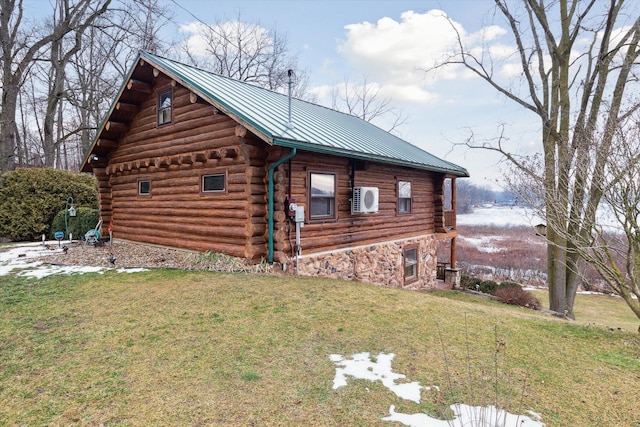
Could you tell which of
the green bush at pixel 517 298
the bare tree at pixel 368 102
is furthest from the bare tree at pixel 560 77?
the bare tree at pixel 368 102

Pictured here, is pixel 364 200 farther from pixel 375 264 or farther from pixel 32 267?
pixel 32 267

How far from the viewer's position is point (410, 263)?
12562 mm

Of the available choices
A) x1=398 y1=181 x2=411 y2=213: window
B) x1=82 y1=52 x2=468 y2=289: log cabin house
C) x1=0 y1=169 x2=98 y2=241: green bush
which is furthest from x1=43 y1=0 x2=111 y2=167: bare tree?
x1=398 y1=181 x2=411 y2=213: window

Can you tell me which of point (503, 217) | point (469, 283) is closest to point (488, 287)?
point (469, 283)

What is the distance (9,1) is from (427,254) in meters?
22.0

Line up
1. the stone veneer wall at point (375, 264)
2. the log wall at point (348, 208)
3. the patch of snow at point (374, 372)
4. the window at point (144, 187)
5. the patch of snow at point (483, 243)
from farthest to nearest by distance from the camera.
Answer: the patch of snow at point (483, 243)
the window at point (144, 187)
the stone veneer wall at point (375, 264)
the log wall at point (348, 208)
the patch of snow at point (374, 372)

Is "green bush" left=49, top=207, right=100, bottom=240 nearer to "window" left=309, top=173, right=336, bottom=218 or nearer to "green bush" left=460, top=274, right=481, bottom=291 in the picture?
"window" left=309, top=173, right=336, bottom=218

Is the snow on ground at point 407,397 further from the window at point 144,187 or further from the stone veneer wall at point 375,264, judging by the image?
the window at point 144,187

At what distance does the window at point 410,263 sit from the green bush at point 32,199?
14.0 m

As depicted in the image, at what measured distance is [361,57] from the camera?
2422 cm

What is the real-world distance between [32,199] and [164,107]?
9.15 meters

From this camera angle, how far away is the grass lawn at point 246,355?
304 centimetres

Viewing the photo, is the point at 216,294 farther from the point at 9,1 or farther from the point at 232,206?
the point at 9,1

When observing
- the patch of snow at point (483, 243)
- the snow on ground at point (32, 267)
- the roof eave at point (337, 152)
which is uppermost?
the roof eave at point (337, 152)
